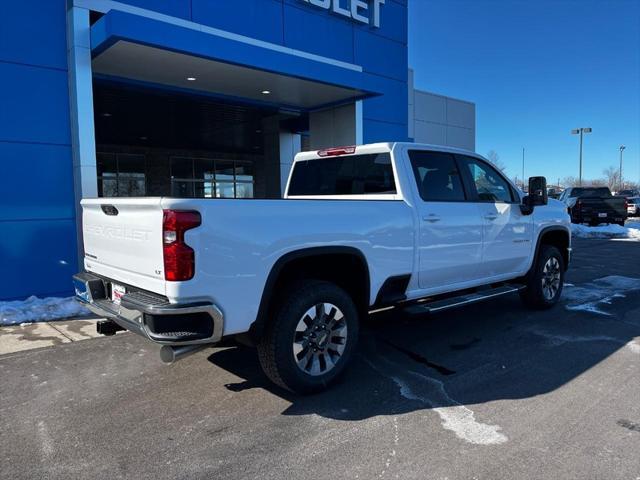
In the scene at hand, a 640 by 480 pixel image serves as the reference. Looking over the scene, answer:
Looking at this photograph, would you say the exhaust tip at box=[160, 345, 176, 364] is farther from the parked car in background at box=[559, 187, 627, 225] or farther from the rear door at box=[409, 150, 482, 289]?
the parked car in background at box=[559, 187, 627, 225]

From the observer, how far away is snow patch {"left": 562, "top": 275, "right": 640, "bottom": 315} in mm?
7089

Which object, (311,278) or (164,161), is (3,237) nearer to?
(311,278)

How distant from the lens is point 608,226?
21.0 meters

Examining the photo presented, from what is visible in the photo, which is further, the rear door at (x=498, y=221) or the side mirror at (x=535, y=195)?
the side mirror at (x=535, y=195)

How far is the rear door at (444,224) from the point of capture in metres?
4.87

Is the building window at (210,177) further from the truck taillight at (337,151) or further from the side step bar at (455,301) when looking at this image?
the side step bar at (455,301)

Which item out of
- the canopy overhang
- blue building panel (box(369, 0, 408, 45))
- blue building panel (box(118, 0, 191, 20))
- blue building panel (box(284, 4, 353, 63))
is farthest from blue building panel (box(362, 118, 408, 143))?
blue building panel (box(118, 0, 191, 20))

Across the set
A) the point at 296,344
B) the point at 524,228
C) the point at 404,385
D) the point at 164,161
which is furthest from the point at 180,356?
the point at 164,161

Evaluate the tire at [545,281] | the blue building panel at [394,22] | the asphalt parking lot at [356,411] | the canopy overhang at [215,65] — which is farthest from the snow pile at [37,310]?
the blue building panel at [394,22]

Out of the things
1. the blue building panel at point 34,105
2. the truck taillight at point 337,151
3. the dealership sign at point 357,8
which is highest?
the dealership sign at point 357,8

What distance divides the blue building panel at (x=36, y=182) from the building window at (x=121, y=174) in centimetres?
1134

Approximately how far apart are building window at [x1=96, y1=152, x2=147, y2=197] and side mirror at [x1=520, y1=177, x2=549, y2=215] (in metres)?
15.6

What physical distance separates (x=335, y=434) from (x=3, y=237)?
241 inches

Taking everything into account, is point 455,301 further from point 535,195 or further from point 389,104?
point 389,104
